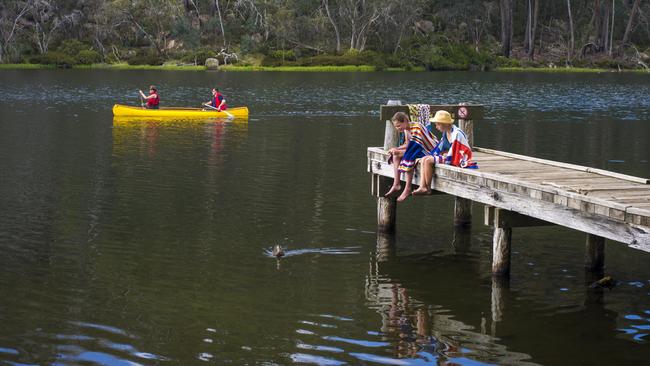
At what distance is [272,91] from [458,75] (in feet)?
98.3

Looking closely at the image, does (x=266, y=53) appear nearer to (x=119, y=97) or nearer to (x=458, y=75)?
(x=458, y=75)

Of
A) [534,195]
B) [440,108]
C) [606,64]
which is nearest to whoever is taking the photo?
[534,195]

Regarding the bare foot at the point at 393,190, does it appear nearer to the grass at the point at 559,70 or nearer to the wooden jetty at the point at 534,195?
the wooden jetty at the point at 534,195

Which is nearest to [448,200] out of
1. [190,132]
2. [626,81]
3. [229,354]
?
[229,354]

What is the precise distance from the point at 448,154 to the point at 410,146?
934 mm

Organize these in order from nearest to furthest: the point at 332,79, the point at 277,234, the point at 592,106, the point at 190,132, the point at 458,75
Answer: the point at 277,234 < the point at 190,132 < the point at 592,106 < the point at 332,79 < the point at 458,75

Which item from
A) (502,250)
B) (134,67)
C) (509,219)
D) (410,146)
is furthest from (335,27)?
(509,219)

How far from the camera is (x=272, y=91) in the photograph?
2594 inches

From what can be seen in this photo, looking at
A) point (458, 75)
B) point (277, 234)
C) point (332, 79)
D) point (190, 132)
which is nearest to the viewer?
point (277, 234)

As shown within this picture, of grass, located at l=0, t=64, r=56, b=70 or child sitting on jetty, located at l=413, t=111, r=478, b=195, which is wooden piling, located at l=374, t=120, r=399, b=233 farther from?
grass, located at l=0, t=64, r=56, b=70

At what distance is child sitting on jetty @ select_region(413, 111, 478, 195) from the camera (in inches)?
663

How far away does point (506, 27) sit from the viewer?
107625mm

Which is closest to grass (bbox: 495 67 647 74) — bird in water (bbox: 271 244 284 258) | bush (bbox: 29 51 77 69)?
bush (bbox: 29 51 77 69)

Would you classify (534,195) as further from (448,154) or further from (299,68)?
(299,68)
